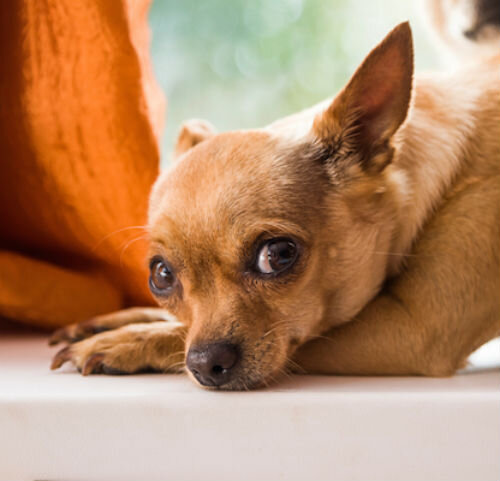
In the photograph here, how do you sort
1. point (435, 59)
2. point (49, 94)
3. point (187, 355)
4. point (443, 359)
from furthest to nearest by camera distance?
1. point (435, 59)
2. point (49, 94)
3. point (443, 359)
4. point (187, 355)

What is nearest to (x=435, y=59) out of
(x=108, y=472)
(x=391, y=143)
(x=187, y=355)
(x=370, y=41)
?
(x=370, y=41)

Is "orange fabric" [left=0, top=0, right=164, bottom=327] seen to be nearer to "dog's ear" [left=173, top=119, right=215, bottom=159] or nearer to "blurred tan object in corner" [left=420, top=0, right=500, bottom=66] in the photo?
"dog's ear" [left=173, top=119, right=215, bottom=159]

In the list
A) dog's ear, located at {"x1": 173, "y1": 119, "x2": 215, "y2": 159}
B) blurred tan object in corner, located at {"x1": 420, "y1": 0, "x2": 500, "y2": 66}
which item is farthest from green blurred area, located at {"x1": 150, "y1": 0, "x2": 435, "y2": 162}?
dog's ear, located at {"x1": 173, "y1": 119, "x2": 215, "y2": 159}

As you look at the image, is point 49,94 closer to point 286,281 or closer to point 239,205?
point 239,205

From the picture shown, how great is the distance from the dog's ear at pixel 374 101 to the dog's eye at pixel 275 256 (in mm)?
383

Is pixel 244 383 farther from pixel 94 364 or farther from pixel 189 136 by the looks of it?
pixel 189 136

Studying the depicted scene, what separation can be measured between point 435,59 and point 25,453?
265cm

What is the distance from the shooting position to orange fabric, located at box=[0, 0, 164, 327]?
7.25 feet

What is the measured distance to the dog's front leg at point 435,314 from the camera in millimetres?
1743

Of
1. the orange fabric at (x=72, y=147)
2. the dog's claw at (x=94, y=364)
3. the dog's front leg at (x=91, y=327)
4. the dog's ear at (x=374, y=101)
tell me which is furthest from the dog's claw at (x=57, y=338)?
the dog's ear at (x=374, y=101)

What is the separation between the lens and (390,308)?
1816 millimetres

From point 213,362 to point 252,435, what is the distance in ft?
0.70

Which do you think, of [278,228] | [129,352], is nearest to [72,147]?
[129,352]

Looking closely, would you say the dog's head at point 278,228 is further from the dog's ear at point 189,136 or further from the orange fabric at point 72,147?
the orange fabric at point 72,147
